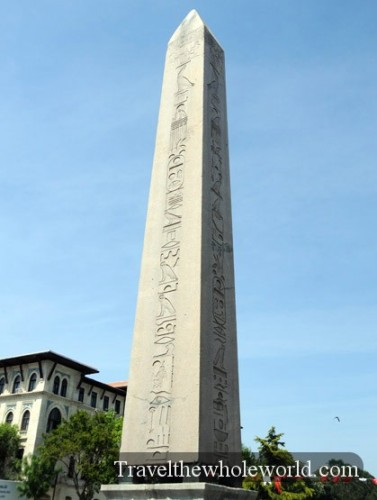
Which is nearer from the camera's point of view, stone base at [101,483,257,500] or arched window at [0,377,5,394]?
stone base at [101,483,257,500]

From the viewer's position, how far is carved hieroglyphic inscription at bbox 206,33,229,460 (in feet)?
19.5

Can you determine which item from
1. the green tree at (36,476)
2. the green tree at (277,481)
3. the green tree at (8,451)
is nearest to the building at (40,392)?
the green tree at (8,451)

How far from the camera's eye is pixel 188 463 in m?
5.29

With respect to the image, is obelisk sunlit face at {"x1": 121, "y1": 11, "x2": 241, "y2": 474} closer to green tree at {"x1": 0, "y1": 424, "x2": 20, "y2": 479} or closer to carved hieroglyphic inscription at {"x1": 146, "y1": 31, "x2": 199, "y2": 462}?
carved hieroglyphic inscription at {"x1": 146, "y1": 31, "x2": 199, "y2": 462}

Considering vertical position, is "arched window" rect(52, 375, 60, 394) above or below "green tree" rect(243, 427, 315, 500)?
above

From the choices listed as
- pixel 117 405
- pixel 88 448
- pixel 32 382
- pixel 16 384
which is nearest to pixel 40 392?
pixel 32 382

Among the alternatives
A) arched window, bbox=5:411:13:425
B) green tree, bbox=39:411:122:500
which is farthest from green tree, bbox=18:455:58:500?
arched window, bbox=5:411:13:425

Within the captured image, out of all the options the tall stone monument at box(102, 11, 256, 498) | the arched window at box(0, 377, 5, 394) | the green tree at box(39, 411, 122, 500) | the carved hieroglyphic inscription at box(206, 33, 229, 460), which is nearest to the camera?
the tall stone monument at box(102, 11, 256, 498)

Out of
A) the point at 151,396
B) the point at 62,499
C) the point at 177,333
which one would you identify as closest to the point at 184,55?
the point at 177,333

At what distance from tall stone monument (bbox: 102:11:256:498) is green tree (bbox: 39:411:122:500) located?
21.4 meters

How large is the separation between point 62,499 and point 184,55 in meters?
29.1

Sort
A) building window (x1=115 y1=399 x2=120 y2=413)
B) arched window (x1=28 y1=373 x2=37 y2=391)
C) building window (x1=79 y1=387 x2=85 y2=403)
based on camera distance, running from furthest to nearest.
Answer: building window (x1=115 y1=399 x2=120 y2=413) < building window (x1=79 y1=387 x2=85 y2=403) < arched window (x1=28 y1=373 x2=37 y2=391)

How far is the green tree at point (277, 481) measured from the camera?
2100cm

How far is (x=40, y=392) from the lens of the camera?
30.9m
